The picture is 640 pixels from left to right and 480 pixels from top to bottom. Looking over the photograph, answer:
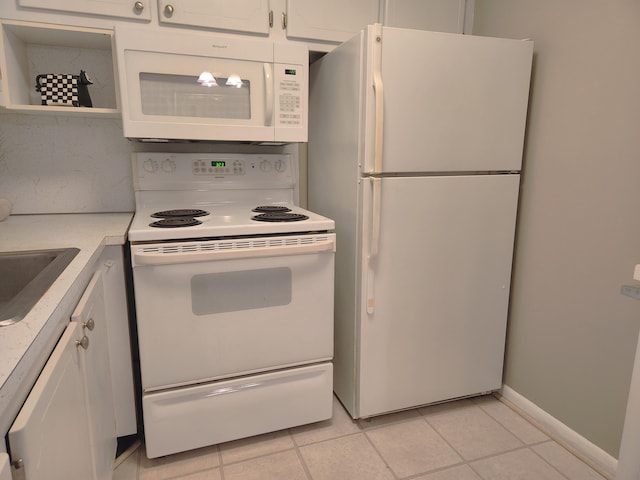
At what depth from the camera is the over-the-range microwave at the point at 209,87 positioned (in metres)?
1.56

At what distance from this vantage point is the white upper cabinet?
195cm

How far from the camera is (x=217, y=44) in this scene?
1625mm

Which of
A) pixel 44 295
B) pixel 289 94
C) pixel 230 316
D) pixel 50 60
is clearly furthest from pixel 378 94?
pixel 50 60

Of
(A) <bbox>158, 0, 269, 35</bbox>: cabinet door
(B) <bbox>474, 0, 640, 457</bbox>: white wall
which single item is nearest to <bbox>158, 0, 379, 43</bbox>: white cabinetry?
(A) <bbox>158, 0, 269, 35</bbox>: cabinet door

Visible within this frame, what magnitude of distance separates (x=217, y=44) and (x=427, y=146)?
35.9 inches

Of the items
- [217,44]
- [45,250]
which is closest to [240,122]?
[217,44]

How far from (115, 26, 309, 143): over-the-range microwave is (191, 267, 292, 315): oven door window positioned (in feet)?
1.89

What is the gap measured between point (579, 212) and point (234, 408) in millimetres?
1537

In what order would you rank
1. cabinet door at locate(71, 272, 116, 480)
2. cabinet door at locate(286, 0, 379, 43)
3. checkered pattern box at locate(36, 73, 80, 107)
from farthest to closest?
cabinet door at locate(286, 0, 379, 43) < checkered pattern box at locate(36, 73, 80, 107) < cabinet door at locate(71, 272, 116, 480)

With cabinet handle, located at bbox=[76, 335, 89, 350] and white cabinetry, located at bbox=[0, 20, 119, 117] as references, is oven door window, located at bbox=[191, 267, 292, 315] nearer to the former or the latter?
cabinet handle, located at bbox=[76, 335, 89, 350]

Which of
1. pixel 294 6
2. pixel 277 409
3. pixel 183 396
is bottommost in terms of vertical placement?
pixel 277 409

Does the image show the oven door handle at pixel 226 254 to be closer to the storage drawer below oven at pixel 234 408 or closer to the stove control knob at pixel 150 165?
the storage drawer below oven at pixel 234 408

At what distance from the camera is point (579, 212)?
1611 mm

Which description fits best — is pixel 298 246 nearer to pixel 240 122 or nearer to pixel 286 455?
pixel 240 122
